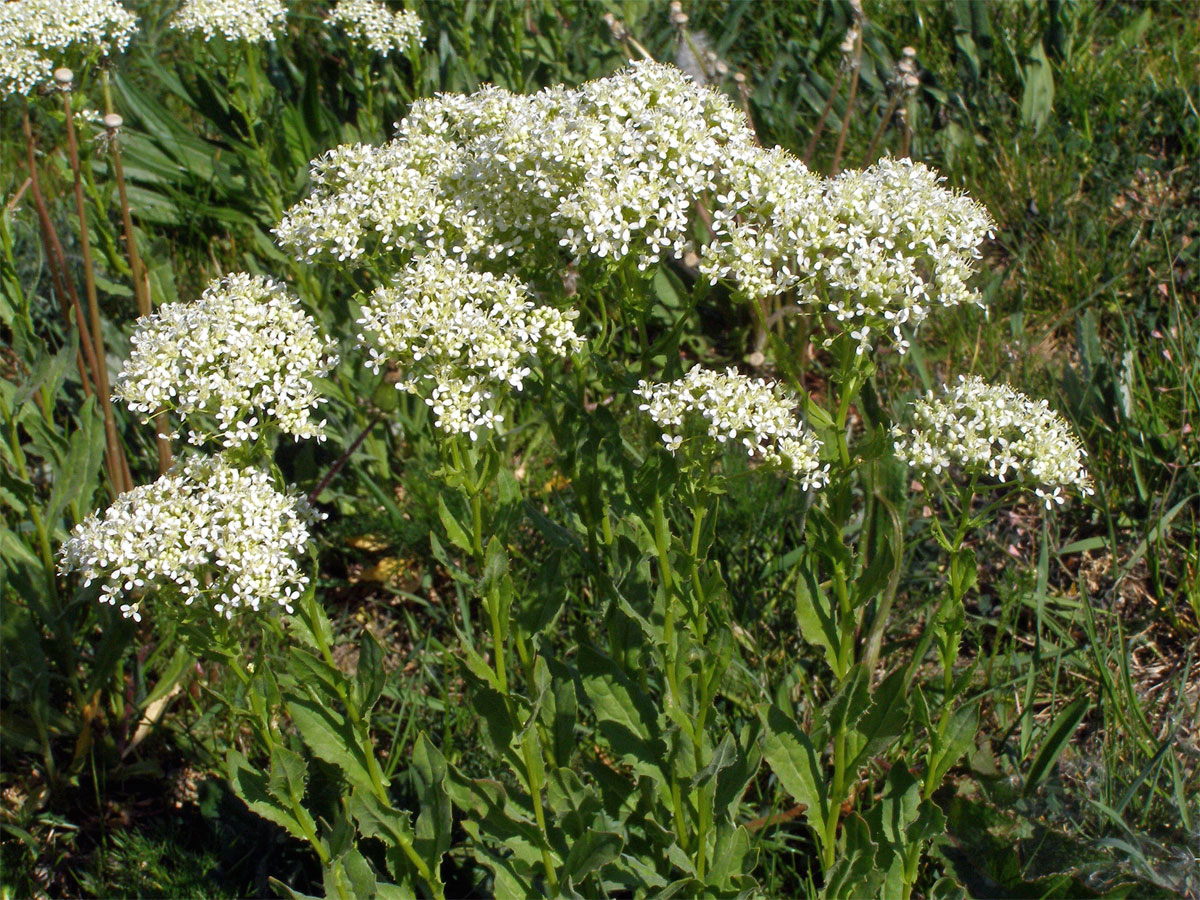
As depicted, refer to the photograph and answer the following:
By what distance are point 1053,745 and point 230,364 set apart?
185cm

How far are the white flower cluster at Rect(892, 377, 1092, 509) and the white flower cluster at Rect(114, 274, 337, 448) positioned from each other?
1063mm

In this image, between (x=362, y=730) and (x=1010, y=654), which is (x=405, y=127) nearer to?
(x=362, y=730)

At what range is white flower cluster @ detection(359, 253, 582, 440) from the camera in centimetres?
168

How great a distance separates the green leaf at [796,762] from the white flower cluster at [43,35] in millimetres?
2598

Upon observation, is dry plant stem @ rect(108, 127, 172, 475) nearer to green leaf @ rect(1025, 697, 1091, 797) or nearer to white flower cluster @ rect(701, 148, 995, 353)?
white flower cluster @ rect(701, 148, 995, 353)

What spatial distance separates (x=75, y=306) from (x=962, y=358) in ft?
8.58

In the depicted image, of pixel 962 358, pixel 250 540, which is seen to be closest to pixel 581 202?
pixel 250 540

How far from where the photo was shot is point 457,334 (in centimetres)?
169

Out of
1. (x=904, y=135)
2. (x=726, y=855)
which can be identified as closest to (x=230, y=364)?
(x=726, y=855)

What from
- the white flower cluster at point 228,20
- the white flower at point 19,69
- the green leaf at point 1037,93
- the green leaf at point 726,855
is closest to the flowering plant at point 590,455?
the green leaf at point 726,855

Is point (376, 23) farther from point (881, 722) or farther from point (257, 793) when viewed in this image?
point (881, 722)

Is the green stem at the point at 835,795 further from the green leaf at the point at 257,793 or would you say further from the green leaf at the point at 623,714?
the green leaf at the point at 257,793

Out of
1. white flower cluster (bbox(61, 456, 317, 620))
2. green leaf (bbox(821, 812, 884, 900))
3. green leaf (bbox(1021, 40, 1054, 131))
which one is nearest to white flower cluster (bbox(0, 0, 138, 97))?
white flower cluster (bbox(61, 456, 317, 620))

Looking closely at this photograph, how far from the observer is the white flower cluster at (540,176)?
1.75 m
